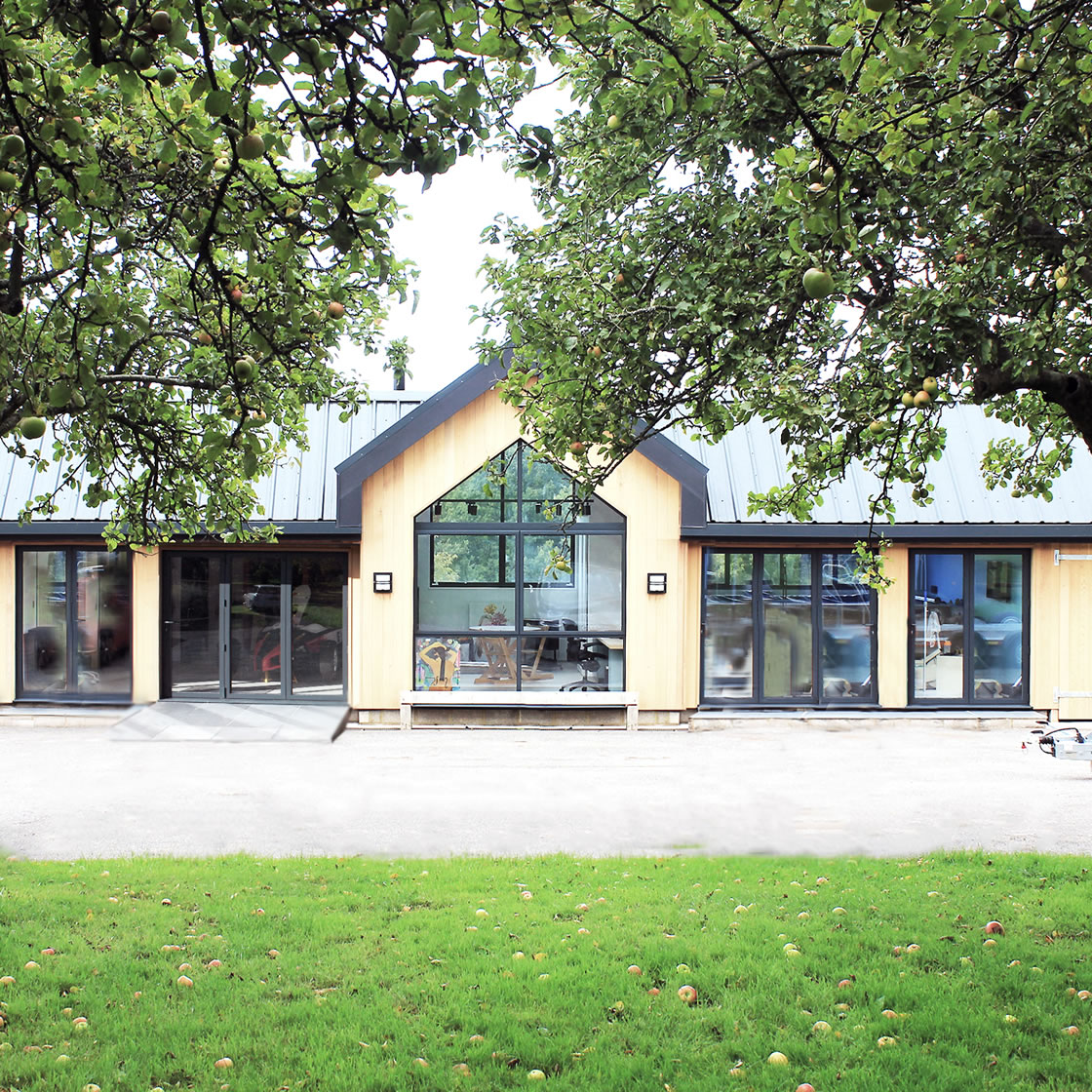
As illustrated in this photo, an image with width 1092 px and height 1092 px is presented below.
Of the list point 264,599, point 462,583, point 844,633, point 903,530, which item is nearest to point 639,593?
point 462,583

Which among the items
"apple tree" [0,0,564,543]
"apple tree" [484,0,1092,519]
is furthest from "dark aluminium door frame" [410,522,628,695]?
"apple tree" [0,0,564,543]

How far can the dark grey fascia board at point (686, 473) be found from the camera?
13055 mm

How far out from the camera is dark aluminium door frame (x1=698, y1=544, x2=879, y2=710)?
1366 centimetres

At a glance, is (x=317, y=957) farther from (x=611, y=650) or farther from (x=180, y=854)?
(x=611, y=650)

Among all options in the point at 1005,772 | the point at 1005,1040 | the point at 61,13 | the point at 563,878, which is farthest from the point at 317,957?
the point at 1005,772

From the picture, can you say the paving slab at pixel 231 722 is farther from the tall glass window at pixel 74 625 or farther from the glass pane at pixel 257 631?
the tall glass window at pixel 74 625

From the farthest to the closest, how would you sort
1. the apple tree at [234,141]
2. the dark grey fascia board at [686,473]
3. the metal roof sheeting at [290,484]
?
the metal roof sheeting at [290,484]
the dark grey fascia board at [686,473]
the apple tree at [234,141]

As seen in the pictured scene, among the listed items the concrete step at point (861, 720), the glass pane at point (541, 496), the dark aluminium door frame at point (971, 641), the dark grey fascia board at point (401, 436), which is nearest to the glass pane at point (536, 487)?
the glass pane at point (541, 496)

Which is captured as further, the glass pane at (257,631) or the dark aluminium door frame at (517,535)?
the glass pane at (257,631)

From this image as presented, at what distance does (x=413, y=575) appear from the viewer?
13.4m

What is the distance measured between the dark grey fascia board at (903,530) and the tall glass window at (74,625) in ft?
27.3

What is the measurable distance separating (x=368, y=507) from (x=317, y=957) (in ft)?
28.9

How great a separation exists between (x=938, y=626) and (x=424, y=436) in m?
7.92

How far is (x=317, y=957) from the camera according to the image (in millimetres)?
5070
